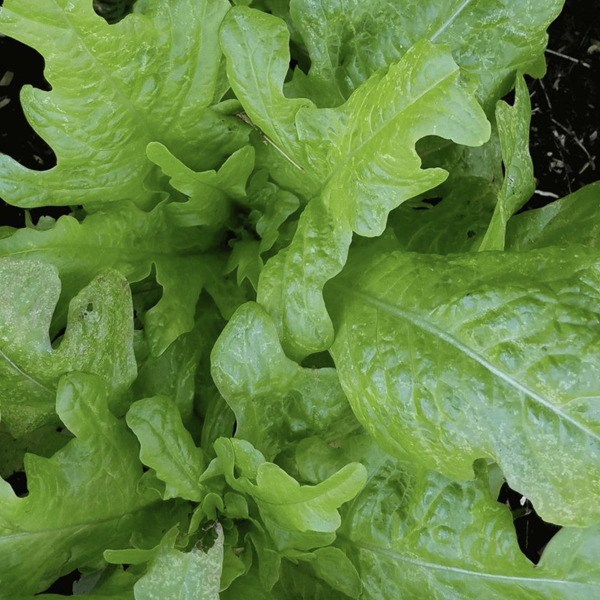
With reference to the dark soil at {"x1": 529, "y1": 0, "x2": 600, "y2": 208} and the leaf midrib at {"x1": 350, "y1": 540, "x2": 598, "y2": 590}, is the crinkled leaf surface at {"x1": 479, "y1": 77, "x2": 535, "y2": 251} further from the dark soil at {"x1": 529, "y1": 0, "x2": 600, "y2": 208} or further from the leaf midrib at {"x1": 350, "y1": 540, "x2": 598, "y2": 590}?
the dark soil at {"x1": 529, "y1": 0, "x2": 600, "y2": 208}

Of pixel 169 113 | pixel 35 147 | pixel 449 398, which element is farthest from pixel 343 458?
pixel 35 147

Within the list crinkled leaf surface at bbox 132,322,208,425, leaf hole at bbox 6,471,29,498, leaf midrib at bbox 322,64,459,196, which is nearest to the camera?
leaf midrib at bbox 322,64,459,196

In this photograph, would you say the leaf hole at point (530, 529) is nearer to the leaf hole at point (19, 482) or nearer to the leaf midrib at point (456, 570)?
the leaf midrib at point (456, 570)

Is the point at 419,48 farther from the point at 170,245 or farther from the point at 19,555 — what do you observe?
the point at 19,555

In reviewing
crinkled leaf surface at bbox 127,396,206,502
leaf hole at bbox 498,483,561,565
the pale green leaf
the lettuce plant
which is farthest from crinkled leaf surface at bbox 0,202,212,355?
leaf hole at bbox 498,483,561,565

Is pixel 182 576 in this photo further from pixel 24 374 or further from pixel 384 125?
pixel 384 125

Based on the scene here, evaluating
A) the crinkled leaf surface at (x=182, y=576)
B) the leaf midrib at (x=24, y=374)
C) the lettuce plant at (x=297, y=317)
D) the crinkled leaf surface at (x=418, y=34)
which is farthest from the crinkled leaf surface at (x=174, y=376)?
the crinkled leaf surface at (x=418, y=34)
